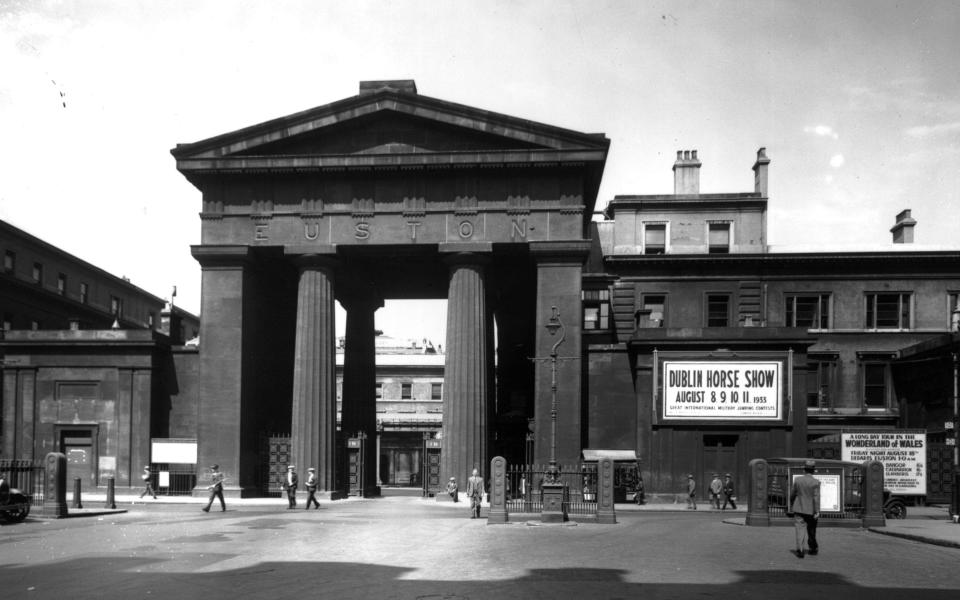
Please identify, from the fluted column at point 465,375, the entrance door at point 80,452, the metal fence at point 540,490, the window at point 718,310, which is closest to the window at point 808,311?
the window at point 718,310

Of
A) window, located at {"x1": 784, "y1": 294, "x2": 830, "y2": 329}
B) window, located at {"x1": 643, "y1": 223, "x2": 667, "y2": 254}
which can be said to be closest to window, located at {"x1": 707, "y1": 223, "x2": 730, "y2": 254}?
window, located at {"x1": 643, "y1": 223, "x2": 667, "y2": 254}

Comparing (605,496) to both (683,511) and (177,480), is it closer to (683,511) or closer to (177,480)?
(683,511)

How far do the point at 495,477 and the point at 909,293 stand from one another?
37.0 meters

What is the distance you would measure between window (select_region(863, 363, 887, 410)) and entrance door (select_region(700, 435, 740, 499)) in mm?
12697

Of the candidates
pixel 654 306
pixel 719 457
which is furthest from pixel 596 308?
pixel 719 457

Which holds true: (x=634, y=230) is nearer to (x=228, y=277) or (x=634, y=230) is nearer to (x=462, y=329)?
(x=462, y=329)

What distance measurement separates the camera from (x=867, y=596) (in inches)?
634

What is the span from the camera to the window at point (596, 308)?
5775 centimetres

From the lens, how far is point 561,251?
45.2 metres

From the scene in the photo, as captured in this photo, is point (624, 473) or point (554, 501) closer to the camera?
point (554, 501)

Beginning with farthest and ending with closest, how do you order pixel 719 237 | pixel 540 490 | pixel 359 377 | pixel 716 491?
pixel 719 237, pixel 359 377, pixel 716 491, pixel 540 490

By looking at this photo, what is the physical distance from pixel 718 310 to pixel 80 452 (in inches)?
1433

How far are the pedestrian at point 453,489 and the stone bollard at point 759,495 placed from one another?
1550 cm

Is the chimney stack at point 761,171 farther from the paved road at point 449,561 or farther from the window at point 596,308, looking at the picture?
the paved road at point 449,561
